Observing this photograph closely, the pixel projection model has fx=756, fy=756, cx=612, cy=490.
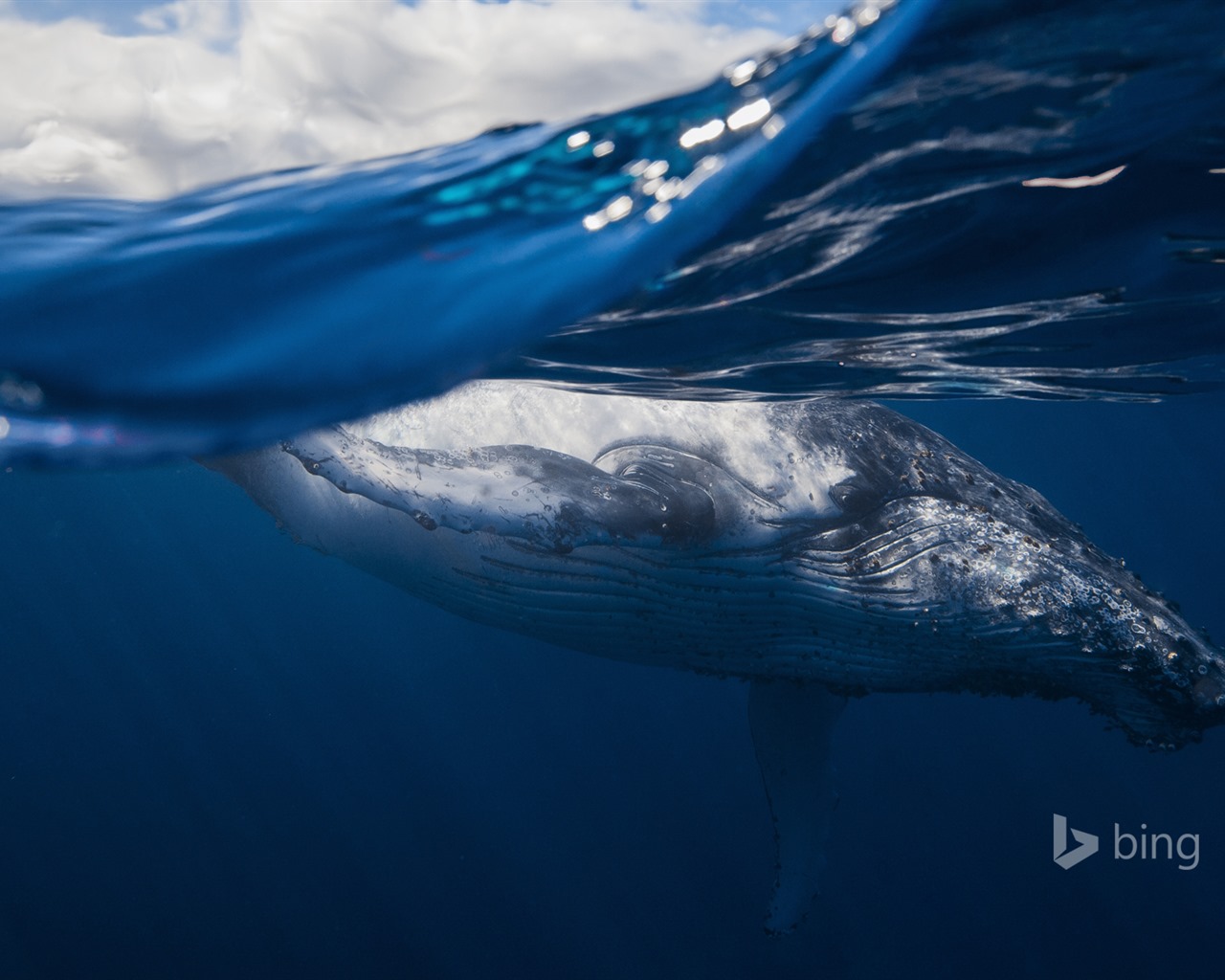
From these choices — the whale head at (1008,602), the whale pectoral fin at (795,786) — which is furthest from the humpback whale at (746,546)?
the whale pectoral fin at (795,786)

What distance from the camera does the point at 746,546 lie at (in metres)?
5.46

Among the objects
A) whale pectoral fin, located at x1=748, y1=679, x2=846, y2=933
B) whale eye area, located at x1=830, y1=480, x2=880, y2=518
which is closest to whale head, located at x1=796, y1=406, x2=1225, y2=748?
whale eye area, located at x1=830, y1=480, x2=880, y2=518

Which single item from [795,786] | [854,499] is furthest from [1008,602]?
[795,786]

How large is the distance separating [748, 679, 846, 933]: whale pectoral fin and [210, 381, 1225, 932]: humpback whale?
2.61 ft

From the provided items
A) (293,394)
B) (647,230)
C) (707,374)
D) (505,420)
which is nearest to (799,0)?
Answer: (647,230)

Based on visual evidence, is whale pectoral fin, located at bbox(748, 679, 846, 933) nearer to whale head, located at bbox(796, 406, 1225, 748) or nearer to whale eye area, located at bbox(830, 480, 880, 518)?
whale head, located at bbox(796, 406, 1225, 748)

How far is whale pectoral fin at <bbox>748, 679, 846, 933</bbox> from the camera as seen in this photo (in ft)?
24.3

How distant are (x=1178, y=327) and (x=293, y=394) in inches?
371

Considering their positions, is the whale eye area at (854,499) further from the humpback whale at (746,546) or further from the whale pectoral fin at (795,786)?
the whale pectoral fin at (795,786)

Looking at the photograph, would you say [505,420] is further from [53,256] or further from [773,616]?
[53,256]

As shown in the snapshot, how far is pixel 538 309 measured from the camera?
12.0 ft

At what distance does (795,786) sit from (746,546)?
348cm

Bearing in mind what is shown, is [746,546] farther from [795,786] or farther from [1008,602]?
[795,786]

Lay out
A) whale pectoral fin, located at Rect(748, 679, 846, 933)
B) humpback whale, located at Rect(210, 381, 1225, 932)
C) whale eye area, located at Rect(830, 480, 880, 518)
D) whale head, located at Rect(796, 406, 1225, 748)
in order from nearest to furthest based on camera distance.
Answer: humpback whale, located at Rect(210, 381, 1225, 932) < whale head, located at Rect(796, 406, 1225, 748) < whale eye area, located at Rect(830, 480, 880, 518) < whale pectoral fin, located at Rect(748, 679, 846, 933)
